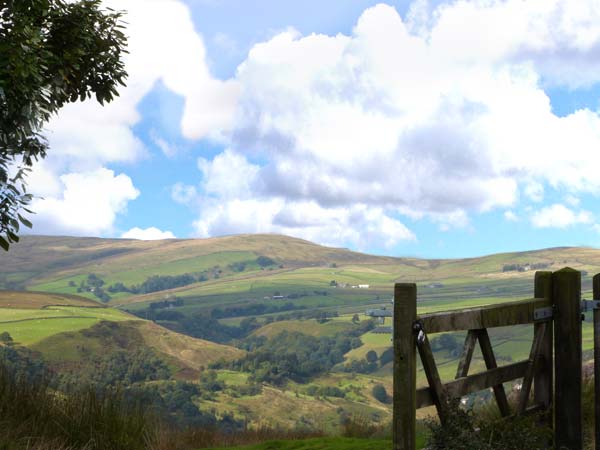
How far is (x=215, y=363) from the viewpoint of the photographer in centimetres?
19012

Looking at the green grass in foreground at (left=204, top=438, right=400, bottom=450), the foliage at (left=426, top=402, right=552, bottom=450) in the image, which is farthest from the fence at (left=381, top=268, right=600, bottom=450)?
the green grass in foreground at (left=204, top=438, right=400, bottom=450)

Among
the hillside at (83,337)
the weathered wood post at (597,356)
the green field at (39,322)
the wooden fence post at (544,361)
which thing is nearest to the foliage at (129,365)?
the hillside at (83,337)

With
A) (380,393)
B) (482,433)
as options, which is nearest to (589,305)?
(482,433)

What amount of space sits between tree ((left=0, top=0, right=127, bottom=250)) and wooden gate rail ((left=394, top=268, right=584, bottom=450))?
6.41 meters

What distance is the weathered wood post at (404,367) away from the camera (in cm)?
741

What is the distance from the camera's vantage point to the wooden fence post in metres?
10.3

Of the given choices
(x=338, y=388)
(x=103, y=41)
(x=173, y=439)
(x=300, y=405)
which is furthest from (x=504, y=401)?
(x=338, y=388)

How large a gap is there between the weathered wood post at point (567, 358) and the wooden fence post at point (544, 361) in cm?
10

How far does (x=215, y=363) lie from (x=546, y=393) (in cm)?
18518

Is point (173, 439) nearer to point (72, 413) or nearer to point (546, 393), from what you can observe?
point (72, 413)

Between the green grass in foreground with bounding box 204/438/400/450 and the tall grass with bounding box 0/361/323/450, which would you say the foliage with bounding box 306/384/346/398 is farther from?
the tall grass with bounding box 0/361/323/450

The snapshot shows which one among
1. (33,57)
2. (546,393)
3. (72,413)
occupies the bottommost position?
(72,413)

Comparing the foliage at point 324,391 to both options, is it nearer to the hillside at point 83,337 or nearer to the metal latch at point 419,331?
the hillside at point 83,337

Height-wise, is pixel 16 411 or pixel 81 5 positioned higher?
pixel 81 5
